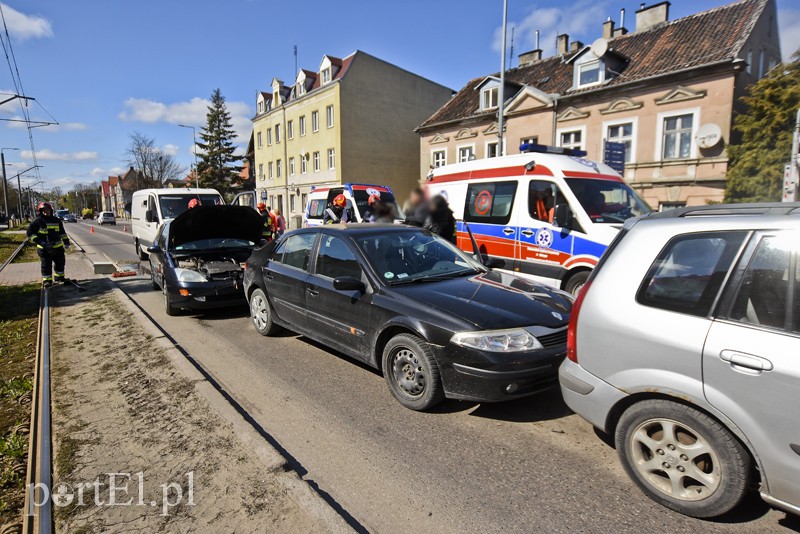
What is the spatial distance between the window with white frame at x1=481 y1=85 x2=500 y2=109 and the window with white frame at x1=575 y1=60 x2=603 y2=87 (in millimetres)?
4836

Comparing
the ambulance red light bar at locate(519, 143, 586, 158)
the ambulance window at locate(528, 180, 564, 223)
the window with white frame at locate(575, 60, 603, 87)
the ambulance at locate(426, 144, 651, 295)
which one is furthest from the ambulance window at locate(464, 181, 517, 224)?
the window with white frame at locate(575, 60, 603, 87)

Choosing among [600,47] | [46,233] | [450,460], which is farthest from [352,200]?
[600,47]

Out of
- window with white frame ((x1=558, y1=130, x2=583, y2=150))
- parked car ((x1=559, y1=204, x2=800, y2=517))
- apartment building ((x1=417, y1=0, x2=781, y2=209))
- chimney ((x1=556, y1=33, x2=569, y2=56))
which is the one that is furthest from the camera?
chimney ((x1=556, y1=33, x2=569, y2=56))

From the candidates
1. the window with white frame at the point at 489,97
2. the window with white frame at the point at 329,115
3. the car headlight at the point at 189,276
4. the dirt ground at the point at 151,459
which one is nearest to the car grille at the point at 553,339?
the dirt ground at the point at 151,459

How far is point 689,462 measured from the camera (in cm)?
248

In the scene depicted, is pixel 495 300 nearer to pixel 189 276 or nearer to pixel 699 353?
pixel 699 353

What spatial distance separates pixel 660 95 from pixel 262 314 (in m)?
18.3

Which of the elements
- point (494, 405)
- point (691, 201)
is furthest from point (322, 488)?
point (691, 201)

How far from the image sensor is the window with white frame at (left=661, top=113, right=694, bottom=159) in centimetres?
1705

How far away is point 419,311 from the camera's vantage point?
379cm

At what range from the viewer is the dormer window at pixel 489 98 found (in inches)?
967

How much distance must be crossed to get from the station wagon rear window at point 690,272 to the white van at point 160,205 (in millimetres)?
13311

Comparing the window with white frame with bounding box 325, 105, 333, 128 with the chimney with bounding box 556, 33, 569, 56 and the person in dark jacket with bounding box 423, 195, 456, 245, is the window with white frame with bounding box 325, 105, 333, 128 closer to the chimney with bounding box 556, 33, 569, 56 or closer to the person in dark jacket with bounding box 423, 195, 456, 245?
the chimney with bounding box 556, 33, 569, 56

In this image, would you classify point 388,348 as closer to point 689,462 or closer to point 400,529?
point 400,529
